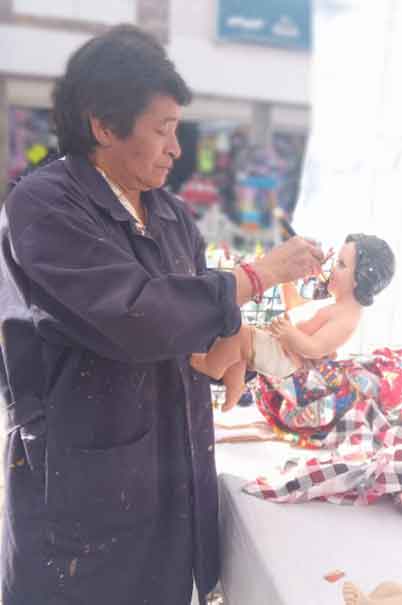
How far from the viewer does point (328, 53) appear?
2.20m

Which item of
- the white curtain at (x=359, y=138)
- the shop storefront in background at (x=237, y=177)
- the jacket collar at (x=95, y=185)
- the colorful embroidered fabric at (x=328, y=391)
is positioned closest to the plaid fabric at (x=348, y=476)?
the colorful embroidered fabric at (x=328, y=391)

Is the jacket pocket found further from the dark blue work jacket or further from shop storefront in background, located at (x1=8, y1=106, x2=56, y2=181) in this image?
shop storefront in background, located at (x1=8, y1=106, x2=56, y2=181)

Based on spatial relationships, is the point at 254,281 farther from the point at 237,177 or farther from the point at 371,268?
the point at 237,177

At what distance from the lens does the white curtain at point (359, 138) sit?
70.1 inches

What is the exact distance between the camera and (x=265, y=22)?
7.95 meters

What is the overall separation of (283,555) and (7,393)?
23.4 inches

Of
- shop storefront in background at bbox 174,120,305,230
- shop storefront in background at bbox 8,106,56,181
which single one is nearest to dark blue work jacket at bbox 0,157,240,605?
shop storefront in background at bbox 174,120,305,230

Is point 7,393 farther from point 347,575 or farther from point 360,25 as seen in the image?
point 360,25

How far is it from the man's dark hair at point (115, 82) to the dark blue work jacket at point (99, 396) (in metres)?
0.10

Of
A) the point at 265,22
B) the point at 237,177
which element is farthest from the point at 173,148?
the point at 265,22

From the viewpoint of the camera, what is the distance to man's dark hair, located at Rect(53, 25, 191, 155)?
103cm

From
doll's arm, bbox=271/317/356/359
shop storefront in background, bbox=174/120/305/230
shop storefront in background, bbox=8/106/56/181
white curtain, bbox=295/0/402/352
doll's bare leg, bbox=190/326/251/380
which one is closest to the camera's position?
doll's bare leg, bbox=190/326/251/380

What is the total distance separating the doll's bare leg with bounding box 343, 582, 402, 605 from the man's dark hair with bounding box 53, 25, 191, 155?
854 millimetres

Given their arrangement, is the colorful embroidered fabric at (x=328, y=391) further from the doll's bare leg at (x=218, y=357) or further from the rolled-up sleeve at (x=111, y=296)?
the rolled-up sleeve at (x=111, y=296)
